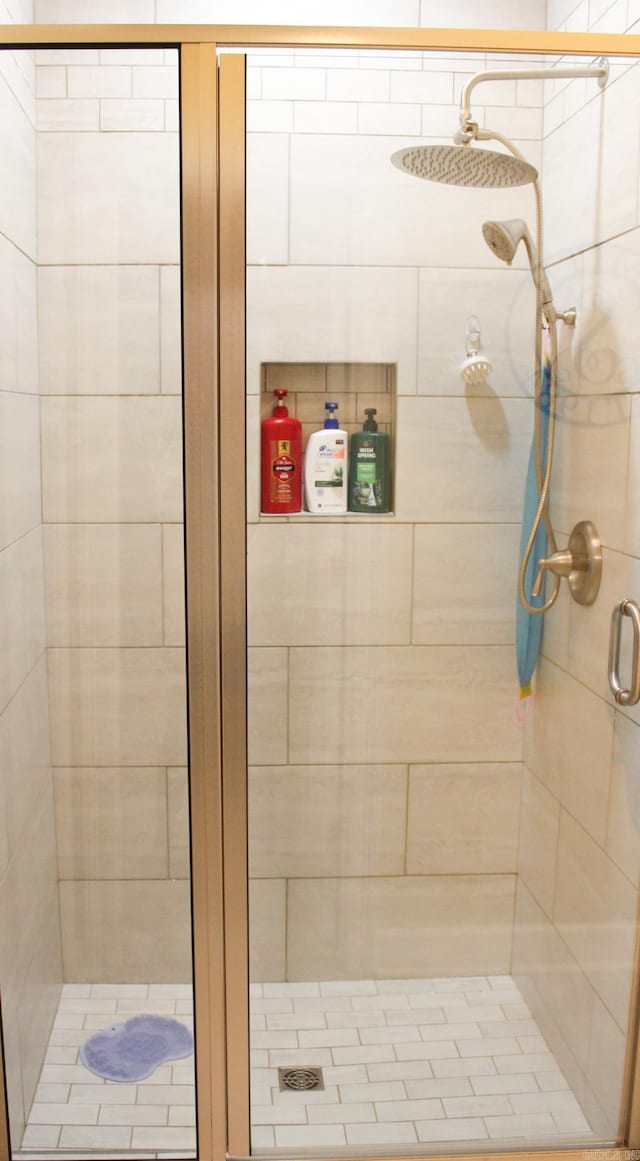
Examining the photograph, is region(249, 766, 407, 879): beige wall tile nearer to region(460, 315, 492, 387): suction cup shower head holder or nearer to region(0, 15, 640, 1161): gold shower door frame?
region(0, 15, 640, 1161): gold shower door frame

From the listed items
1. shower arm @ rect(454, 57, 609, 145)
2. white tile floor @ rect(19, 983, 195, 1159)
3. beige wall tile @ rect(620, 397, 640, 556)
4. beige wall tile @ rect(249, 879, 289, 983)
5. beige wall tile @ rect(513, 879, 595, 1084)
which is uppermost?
shower arm @ rect(454, 57, 609, 145)

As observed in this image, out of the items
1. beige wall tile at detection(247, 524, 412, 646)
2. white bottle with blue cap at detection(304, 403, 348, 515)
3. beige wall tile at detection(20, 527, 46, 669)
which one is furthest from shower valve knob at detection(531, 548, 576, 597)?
beige wall tile at detection(20, 527, 46, 669)

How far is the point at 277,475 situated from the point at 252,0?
1.24 metres

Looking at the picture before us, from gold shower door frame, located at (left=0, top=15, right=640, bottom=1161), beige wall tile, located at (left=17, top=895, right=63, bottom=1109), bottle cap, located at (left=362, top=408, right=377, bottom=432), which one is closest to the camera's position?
gold shower door frame, located at (left=0, top=15, right=640, bottom=1161)

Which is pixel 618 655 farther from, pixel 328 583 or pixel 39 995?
pixel 39 995

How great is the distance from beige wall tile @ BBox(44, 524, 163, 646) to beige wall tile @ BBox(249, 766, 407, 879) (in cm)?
32

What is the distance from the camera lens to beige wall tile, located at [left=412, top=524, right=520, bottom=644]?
1548mm

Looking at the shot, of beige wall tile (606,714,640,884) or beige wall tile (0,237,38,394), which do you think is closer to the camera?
beige wall tile (0,237,38,394)

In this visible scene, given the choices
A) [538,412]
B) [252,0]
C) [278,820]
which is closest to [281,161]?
[538,412]

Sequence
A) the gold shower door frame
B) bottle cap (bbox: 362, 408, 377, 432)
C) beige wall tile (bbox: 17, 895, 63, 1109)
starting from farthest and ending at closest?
1. beige wall tile (bbox: 17, 895, 63, 1109)
2. bottle cap (bbox: 362, 408, 377, 432)
3. the gold shower door frame

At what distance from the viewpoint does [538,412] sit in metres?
1.53

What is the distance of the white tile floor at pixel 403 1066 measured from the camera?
1.64 metres

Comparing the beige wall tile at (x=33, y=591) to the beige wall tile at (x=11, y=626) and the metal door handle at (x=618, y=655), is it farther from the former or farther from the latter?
the metal door handle at (x=618, y=655)

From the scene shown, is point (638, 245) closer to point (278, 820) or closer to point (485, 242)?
point (485, 242)
